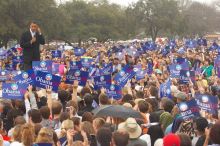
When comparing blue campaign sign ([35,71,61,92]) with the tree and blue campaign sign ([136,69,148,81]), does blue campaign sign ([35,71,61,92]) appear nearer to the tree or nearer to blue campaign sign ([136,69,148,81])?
blue campaign sign ([136,69,148,81])

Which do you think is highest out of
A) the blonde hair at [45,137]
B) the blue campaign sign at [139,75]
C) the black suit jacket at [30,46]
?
the black suit jacket at [30,46]

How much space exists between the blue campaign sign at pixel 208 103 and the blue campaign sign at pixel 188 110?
12.8 inches

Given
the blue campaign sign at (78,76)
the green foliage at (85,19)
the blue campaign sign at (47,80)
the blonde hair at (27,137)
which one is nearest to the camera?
the blonde hair at (27,137)

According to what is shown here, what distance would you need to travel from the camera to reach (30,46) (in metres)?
14.5

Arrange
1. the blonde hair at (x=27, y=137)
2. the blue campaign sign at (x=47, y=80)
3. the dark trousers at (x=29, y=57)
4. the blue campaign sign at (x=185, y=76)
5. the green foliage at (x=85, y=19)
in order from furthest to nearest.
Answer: the green foliage at (x=85, y=19) < the dark trousers at (x=29, y=57) < the blue campaign sign at (x=185, y=76) < the blue campaign sign at (x=47, y=80) < the blonde hair at (x=27, y=137)

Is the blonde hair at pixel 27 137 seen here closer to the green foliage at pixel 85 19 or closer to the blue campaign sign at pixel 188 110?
the blue campaign sign at pixel 188 110

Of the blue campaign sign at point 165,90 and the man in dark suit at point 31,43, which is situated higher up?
the man in dark suit at point 31,43

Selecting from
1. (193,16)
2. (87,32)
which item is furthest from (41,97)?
(193,16)

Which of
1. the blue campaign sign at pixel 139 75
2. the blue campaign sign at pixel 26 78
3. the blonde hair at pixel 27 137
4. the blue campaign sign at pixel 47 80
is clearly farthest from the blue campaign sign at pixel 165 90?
the blonde hair at pixel 27 137

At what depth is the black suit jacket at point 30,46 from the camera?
14.3 m

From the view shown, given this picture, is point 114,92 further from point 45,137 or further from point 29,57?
point 45,137

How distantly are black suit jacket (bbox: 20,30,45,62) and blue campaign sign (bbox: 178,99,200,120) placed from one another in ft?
24.9

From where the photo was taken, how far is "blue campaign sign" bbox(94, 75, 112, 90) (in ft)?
40.3

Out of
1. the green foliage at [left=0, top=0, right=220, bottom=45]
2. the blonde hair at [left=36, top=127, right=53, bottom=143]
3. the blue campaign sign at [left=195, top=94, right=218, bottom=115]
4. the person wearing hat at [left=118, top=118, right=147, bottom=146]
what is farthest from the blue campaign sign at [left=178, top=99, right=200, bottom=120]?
the green foliage at [left=0, top=0, right=220, bottom=45]
